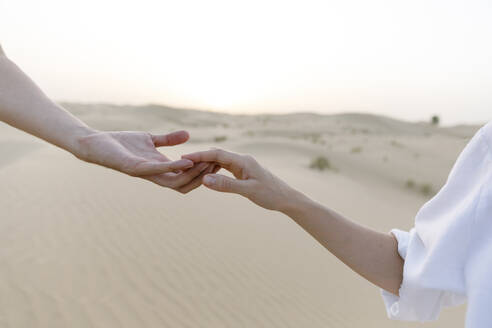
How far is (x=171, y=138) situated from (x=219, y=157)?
536 mm

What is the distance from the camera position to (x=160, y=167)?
5.37 ft

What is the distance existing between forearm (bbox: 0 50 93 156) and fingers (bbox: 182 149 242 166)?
70cm

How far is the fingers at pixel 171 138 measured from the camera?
1.94m

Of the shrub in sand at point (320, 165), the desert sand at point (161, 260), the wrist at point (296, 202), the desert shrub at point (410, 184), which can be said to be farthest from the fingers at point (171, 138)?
the desert shrub at point (410, 184)

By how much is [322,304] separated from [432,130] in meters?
34.5

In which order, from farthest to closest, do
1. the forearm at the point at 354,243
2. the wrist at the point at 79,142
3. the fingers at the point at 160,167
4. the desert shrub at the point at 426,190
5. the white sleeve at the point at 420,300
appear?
the desert shrub at the point at 426,190
the wrist at the point at 79,142
the fingers at the point at 160,167
the forearm at the point at 354,243
the white sleeve at the point at 420,300

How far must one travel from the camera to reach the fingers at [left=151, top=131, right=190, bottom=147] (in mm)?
1938

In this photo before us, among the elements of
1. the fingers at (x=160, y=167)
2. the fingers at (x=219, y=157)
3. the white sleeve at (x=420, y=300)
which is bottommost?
the white sleeve at (x=420, y=300)

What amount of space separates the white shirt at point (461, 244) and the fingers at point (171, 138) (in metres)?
1.20

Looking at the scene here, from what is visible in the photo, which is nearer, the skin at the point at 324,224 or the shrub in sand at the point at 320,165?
the skin at the point at 324,224

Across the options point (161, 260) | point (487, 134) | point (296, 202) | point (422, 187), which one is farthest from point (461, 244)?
point (422, 187)

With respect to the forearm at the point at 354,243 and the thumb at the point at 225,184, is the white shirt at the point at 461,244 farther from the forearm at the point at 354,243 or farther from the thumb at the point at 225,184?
the thumb at the point at 225,184

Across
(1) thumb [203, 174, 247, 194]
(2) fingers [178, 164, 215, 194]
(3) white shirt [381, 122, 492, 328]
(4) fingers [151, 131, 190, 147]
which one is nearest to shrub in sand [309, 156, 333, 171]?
(4) fingers [151, 131, 190, 147]

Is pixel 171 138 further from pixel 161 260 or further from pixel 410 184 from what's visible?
pixel 410 184
